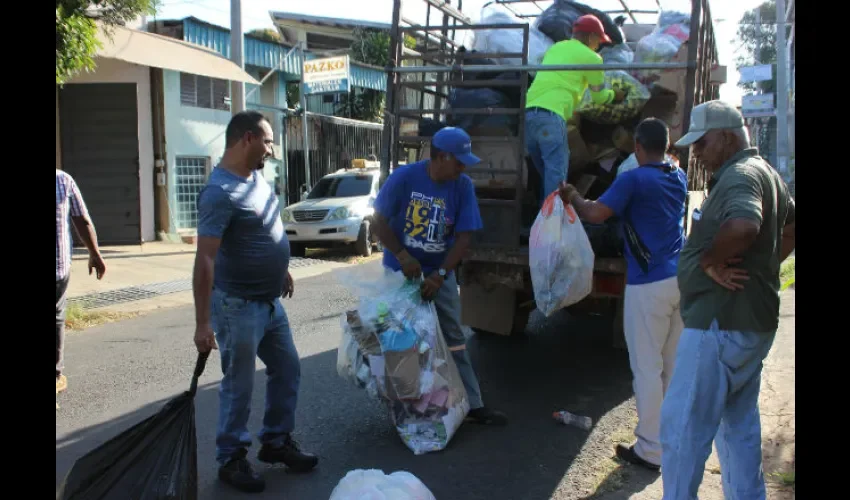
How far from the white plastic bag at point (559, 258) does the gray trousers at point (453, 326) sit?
1.79 ft

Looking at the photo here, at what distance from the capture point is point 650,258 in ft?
13.1

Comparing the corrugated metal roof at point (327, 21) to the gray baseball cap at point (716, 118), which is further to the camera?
the corrugated metal roof at point (327, 21)

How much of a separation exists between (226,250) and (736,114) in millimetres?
2455

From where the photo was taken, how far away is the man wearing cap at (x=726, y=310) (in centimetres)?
291

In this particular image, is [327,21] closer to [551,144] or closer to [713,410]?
[551,144]

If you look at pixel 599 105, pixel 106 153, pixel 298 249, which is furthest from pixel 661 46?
→ pixel 106 153

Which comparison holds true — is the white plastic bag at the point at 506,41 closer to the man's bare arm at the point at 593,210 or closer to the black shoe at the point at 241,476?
the man's bare arm at the point at 593,210

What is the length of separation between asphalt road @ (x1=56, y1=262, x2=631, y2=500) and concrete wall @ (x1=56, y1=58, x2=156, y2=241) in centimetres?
719

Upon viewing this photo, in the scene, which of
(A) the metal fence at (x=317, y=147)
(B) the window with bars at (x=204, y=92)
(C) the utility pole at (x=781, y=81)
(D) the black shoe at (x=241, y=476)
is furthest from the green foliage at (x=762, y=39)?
(D) the black shoe at (x=241, y=476)

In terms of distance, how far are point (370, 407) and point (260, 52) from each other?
1596 cm

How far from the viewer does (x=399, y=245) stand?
14.9 ft

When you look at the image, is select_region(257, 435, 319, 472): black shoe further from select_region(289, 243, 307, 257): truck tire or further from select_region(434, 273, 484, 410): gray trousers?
select_region(289, 243, 307, 257): truck tire

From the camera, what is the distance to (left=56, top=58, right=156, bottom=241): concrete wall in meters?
14.0
